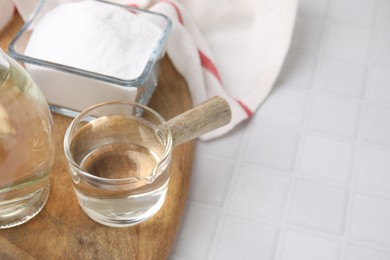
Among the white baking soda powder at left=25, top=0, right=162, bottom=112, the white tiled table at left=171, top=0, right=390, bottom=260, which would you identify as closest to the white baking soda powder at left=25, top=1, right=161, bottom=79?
the white baking soda powder at left=25, top=0, right=162, bottom=112

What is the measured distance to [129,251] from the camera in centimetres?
56

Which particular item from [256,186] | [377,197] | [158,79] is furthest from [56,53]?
[377,197]

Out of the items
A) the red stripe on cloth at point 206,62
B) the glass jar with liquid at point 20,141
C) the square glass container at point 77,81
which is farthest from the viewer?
the red stripe on cloth at point 206,62

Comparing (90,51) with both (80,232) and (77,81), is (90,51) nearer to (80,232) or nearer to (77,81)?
(77,81)

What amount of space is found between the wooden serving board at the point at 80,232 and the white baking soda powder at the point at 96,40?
3.7 inches

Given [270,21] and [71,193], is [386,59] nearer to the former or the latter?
[270,21]

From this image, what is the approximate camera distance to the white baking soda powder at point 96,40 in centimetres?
63

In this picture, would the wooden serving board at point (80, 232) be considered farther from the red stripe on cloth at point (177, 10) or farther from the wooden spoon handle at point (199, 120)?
the red stripe on cloth at point (177, 10)

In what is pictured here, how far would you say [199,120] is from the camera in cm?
59

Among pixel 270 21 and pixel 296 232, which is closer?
pixel 296 232

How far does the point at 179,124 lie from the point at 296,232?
0.15m

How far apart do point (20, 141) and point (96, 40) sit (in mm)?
157

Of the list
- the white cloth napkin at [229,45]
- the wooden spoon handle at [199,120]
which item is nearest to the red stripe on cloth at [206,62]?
the white cloth napkin at [229,45]

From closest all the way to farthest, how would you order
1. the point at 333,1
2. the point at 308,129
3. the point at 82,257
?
the point at 82,257
the point at 308,129
the point at 333,1
